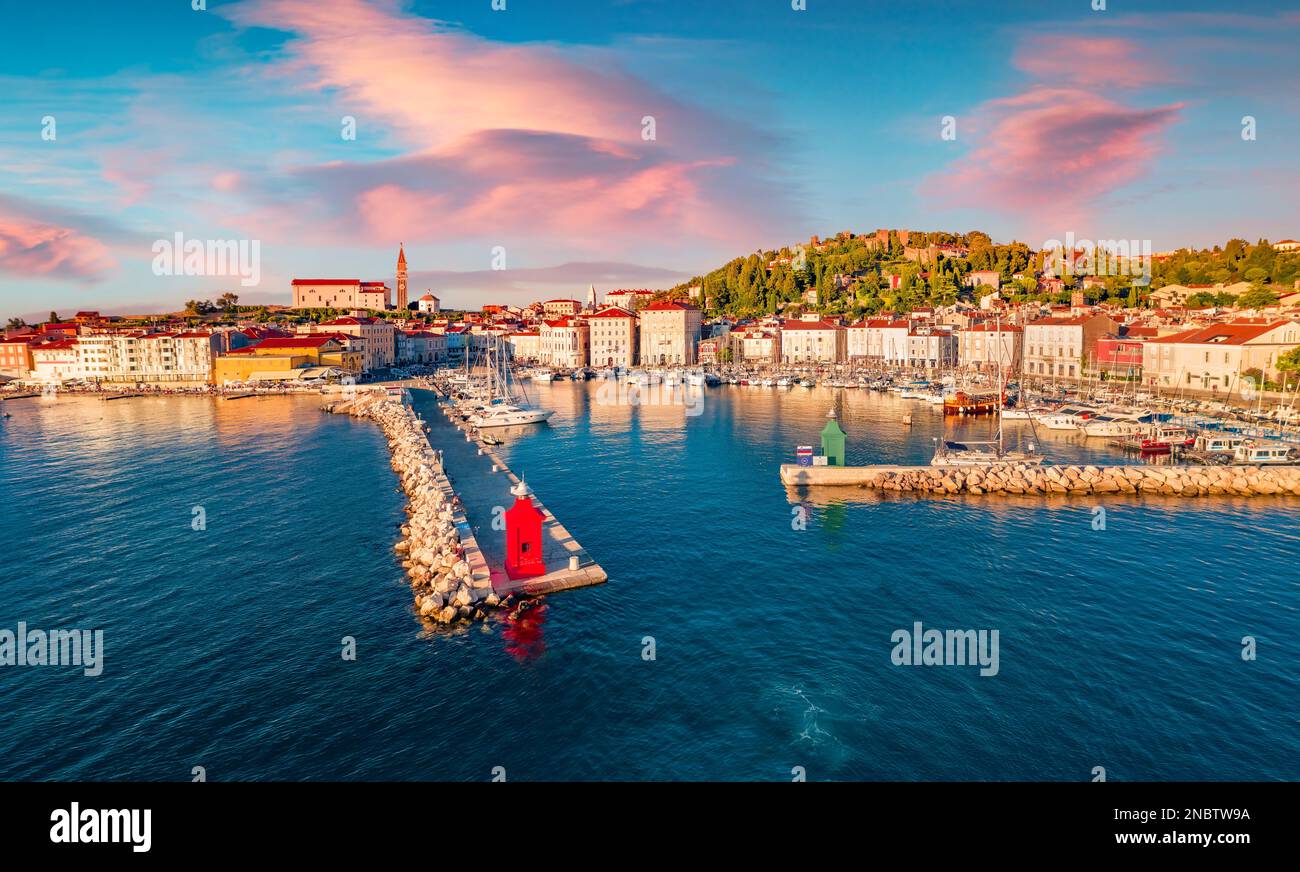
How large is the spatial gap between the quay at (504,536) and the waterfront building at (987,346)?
6005cm

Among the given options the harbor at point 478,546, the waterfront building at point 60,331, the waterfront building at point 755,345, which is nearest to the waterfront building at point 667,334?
the waterfront building at point 755,345

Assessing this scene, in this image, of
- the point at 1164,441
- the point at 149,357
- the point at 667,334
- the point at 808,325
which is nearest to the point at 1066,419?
the point at 1164,441

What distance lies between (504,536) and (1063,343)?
6898 centimetres

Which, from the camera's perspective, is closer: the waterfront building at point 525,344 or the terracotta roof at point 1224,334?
the terracotta roof at point 1224,334

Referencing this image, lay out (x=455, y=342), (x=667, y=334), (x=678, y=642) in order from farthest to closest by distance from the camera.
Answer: (x=455, y=342) < (x=667, y=334) < (x=678, y=642)

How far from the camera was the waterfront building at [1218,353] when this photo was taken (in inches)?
2067

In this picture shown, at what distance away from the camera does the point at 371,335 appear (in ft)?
318

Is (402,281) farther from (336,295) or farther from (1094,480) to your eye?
(1094,480)

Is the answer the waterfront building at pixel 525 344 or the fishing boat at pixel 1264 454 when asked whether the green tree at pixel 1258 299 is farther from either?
the waterfront building at pixel 525 344

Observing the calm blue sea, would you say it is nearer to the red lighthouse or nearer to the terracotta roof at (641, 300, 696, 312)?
the red lighthouse

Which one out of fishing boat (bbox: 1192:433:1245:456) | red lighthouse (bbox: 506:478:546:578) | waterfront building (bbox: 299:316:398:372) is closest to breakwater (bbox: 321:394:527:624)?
red lighthouse (bbox: 506:478:546:578)

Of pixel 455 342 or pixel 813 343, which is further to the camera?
pixel 455 342

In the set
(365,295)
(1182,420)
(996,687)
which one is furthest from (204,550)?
(365,295)

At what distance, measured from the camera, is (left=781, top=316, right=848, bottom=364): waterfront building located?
10006cm
